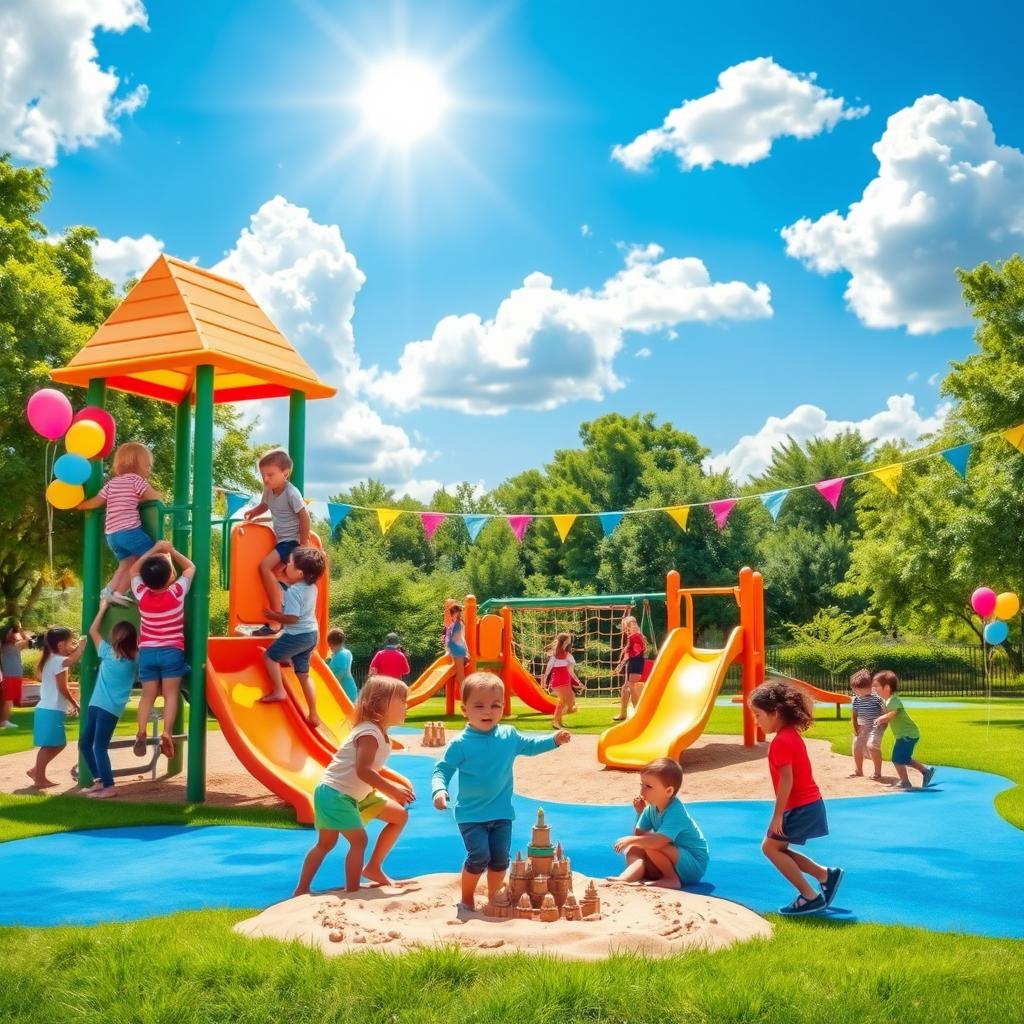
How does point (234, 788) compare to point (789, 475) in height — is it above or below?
below

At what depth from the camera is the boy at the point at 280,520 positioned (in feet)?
34.7

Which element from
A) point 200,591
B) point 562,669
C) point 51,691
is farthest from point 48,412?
point 562,669

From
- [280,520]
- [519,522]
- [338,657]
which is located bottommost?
[338,657]

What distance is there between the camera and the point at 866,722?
12.0 m

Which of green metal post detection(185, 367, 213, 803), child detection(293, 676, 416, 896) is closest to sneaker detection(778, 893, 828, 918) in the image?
child detection(293, 676, 416, 896)

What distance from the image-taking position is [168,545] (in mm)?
10312

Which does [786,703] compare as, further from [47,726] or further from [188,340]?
[47,726]

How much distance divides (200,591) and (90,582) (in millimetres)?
1369

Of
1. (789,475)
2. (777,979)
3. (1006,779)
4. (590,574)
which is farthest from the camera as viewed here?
(789,475)

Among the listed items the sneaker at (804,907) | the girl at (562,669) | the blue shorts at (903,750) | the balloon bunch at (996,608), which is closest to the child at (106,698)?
the sneaker at (804,907)

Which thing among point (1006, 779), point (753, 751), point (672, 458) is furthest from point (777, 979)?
point (672, 458)

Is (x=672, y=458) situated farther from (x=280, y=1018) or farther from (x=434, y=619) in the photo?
(x=280, y=1018)

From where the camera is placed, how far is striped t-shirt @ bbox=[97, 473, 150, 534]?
1057 centimetres

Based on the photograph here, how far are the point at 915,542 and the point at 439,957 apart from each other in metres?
31.9
